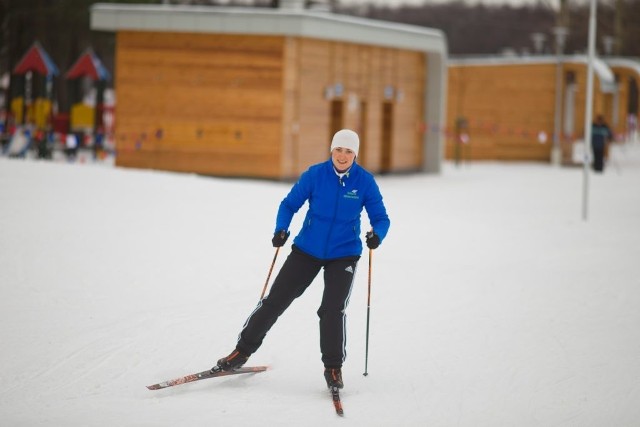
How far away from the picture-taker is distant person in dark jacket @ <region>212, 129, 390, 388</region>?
21.3 feet

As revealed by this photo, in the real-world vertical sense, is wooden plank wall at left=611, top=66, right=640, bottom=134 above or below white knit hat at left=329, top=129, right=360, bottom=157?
above

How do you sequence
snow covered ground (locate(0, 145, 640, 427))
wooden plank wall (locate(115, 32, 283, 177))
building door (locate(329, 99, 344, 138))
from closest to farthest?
snow covered ground (locate(0, 145, 640, 427)), wooden plank wall (locate(115, 32, 283, 177)), building door (locate(329, 99, 344, 138))

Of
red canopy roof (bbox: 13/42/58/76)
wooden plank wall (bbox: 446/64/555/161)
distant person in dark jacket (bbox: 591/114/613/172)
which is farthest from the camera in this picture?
wooden plank wall (bbox: 446/64/555/161)

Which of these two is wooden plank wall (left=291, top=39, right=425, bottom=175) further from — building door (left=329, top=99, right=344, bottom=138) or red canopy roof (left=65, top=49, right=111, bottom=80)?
red canopy roof (left=65, top=49, right=111, bottom=80)

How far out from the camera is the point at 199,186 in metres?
16.2

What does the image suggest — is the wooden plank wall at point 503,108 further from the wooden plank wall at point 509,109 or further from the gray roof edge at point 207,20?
the gray roof edge at point 207,20

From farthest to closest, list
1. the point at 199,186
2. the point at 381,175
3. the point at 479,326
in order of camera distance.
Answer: the point at 381,175 → the point at 199,186 → the point at 479,326

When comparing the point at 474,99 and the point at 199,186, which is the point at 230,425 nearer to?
the point at 199,186

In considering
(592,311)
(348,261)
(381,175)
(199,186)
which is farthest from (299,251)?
(381,175)

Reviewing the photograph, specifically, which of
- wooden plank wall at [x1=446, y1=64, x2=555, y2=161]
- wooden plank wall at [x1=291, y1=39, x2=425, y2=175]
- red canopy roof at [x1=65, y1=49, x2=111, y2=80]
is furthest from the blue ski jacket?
wooden plank wall at [x1=446, y1=64, x2=555, y2=161]

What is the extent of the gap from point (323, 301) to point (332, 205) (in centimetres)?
62

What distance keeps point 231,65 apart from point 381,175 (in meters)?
6.68

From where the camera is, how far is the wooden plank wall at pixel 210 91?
75.6 feet

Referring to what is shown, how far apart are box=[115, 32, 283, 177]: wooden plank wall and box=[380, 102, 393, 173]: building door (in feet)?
19.5
